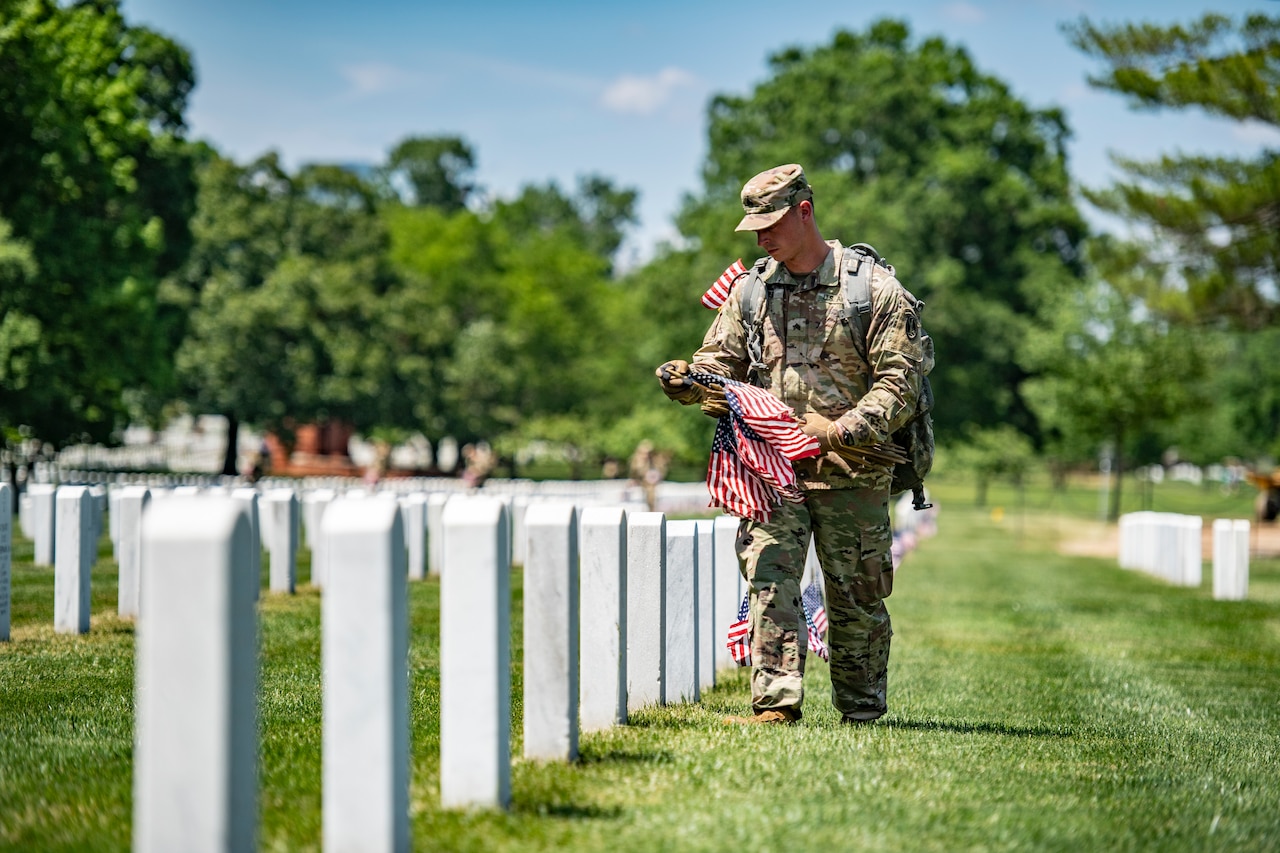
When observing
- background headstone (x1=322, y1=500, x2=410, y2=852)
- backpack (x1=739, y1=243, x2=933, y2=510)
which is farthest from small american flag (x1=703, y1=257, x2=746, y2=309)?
background headstone (x1=322, y1=500, x2=410, y2=852)

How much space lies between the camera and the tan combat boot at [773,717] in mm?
6539

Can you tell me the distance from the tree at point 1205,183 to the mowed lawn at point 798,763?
15804mm

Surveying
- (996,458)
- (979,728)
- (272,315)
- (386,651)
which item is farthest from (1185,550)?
(272,315)

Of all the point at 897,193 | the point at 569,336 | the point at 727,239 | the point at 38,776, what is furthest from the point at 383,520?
the point at 569,336

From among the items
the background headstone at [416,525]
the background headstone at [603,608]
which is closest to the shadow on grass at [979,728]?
the background headstone at [603,608]

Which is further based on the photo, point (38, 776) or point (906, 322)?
point (906, 322)

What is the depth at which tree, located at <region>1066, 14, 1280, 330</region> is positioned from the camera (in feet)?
82.1

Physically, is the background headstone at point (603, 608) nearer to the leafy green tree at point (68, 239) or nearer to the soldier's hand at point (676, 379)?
the soldier's hand at point (676, 379)

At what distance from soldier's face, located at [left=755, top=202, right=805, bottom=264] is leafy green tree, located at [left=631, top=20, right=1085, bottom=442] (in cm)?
4563

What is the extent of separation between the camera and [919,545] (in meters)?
36.0

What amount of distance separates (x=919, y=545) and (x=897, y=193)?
79.9 feet

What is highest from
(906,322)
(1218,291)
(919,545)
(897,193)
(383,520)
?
(897,193)

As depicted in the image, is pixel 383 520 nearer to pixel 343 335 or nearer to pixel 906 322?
pixel 906 322

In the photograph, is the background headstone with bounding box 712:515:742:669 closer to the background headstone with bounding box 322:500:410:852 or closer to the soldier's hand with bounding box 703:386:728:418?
the soldier's hand with bounding box 703:386:728:418
